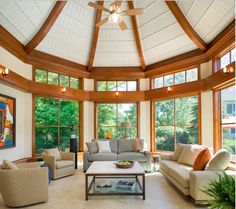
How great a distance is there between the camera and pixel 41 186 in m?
3.94

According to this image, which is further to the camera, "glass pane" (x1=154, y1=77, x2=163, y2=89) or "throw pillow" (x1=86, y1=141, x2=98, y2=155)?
"glass pane" (x1=154, y1=77, x2=163, y2=89)

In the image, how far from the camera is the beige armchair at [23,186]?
366 centimetres

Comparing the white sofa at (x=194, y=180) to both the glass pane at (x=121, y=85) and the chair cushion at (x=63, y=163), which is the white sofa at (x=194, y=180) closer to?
the chair cushion at (x=63, y=163)

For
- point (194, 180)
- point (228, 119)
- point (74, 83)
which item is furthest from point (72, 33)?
point (194, 180)

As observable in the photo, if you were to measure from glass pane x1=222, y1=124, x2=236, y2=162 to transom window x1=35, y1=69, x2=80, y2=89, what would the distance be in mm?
5108

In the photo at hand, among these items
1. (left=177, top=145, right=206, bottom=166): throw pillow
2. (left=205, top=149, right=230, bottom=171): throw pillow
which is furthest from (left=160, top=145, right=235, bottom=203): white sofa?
(left=177, top=145, right=206, bottom=166): throw pillow

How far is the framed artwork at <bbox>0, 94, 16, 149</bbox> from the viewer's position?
17.0 feet

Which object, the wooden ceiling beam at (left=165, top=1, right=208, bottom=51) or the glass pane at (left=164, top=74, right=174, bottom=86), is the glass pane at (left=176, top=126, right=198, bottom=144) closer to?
the glass pane at (left=164, top=74, right=174, bottom=86)

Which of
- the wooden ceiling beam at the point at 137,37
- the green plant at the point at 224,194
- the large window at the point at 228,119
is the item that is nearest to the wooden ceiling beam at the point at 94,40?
the wooden ceiling beam at the point at 137,37

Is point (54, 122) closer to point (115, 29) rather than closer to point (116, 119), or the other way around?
point (116, 119)

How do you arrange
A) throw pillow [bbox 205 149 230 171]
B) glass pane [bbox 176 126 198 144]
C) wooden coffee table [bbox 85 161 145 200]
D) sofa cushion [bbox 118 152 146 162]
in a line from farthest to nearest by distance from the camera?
1. glass pane [bbox 176 126 198 144]
2. sofa cushion [bbox 118 152 146 162]
3. wooden coffee table [bbox 85 161 145 200]
4. throw pillow [bbox 205 149 230 171]

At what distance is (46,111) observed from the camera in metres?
7.25

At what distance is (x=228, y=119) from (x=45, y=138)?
5.37 m

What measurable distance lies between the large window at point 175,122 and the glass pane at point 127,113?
32.6 inches
